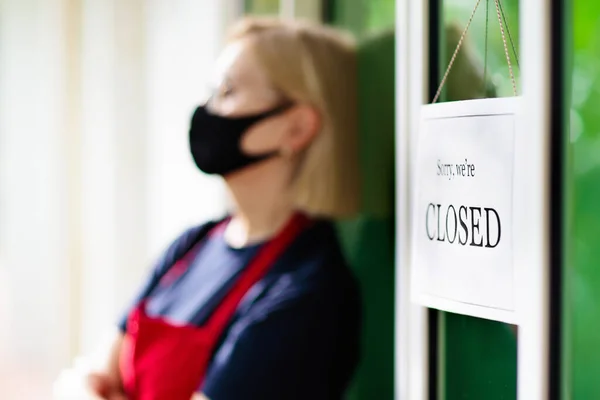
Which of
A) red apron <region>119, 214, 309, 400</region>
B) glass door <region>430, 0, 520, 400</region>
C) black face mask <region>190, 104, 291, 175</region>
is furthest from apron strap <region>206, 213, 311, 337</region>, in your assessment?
glass door <region>430, 0, 520, 400</region>

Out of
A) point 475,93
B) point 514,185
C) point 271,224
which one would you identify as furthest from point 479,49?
point 271,224

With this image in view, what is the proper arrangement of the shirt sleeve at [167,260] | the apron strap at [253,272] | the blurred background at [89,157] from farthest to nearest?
the blurred background at [89,157]
the shirt sleeve at [167,260]
the apron strap at [253,272]

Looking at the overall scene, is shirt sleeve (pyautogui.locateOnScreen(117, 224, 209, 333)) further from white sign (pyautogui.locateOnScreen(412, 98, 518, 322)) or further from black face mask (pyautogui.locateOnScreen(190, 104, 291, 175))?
white sign (pyautogui.locateOnScreen(412, 98, 518, 322))

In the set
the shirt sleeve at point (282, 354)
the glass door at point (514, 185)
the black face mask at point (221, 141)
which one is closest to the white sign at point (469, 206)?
the glass door at point (514, 185)

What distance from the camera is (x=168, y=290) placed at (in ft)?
3.68

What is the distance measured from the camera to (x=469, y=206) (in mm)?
676

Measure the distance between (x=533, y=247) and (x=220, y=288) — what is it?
50 cm

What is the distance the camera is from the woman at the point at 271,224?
935mm

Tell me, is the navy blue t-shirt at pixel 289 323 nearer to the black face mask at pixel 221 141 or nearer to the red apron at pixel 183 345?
the red apron at pixel 183 345

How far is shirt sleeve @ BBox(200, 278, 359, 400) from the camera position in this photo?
89 centimetres

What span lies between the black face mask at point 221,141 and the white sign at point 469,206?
0.32 m

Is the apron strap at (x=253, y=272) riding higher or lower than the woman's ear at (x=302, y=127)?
lower

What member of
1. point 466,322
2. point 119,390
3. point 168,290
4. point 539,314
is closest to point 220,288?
point 168,290

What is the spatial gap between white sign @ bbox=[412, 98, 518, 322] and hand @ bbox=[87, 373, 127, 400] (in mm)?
560
